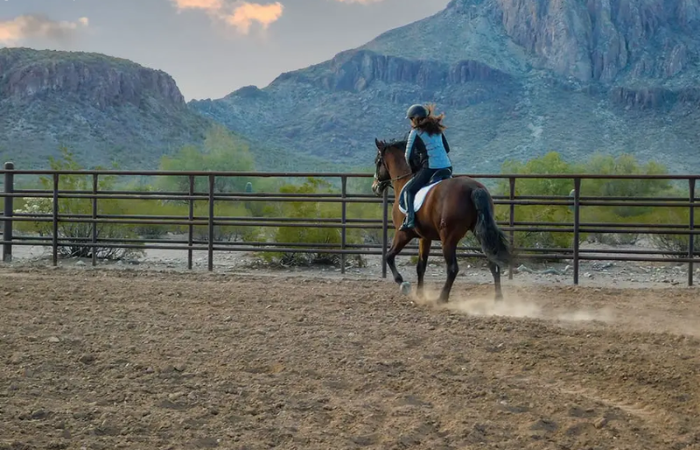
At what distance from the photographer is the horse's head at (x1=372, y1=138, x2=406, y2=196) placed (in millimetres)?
10418

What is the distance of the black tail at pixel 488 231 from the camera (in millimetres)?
8805

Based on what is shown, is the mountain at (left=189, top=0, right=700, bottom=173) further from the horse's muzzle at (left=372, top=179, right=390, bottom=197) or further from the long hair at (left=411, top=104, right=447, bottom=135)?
the long hair at (left=411, top=104, right=447, bottom=135)

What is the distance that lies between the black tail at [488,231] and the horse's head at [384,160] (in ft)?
5.78

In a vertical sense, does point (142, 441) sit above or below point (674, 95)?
below

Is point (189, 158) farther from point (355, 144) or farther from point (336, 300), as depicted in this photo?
point (336, 300)

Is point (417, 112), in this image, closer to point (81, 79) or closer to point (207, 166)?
point (207, 166)

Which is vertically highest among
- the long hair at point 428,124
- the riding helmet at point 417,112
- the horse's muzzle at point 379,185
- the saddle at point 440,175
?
the riding helmet at point 417,112

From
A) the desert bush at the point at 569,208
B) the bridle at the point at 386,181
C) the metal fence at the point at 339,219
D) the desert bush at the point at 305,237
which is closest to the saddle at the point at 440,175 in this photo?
the bridle at the point at 386,181

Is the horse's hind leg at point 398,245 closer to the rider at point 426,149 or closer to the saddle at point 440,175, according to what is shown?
the rider at point 426,149

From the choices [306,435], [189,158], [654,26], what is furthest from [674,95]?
[306,435]

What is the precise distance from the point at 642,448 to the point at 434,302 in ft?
15.4

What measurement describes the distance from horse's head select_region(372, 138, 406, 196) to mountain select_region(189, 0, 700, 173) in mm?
50887

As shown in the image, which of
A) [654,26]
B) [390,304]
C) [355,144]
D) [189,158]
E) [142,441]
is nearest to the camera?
[142,441]

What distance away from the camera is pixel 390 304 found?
906 cm
